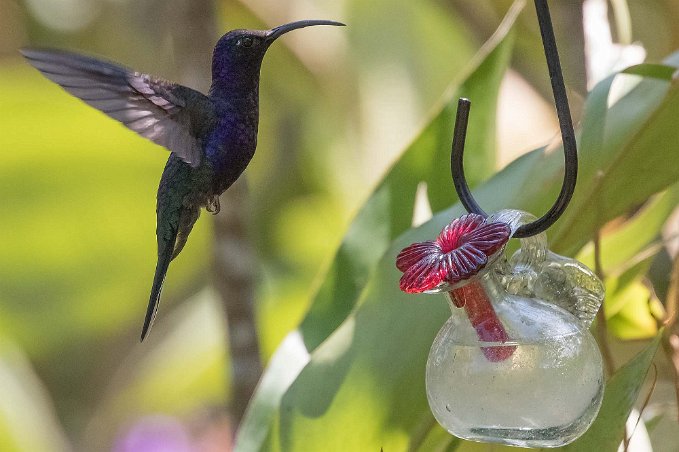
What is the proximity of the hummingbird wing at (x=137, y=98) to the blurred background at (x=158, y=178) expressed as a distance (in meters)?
1.02

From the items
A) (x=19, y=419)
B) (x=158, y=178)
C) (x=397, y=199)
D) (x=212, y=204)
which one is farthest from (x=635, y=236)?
(x=158, y=178)

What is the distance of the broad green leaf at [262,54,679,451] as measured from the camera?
2.40 ft

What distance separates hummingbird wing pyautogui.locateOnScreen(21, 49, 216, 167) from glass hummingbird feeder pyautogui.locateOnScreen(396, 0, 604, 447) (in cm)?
13

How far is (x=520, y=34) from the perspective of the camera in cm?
159

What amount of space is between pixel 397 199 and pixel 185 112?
43 cm

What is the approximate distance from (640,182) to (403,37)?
51.9 inches

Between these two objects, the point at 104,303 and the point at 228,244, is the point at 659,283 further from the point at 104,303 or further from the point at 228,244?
the point at 104,303

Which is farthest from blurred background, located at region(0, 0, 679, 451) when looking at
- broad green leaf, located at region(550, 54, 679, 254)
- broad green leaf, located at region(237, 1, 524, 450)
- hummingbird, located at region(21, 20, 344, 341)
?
hummingbird, located at region(21, 20, 344, 341)

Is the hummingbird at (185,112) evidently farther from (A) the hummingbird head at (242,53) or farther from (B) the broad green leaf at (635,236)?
(B) the broad green leaf at (635,236)

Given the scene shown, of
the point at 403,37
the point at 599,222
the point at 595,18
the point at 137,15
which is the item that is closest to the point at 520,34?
the point at 403,37

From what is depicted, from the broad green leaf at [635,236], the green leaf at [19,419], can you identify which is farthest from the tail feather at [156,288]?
the green leaf at [19,419]

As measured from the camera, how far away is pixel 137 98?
439 millimetres

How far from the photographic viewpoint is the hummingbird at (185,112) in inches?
16.7

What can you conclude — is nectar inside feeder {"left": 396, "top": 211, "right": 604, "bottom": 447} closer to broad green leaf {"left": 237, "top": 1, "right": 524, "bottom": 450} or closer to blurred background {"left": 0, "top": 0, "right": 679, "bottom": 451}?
broad green leaf {"left": 237, "top": 1, "right": 524, "bottom": 450}
